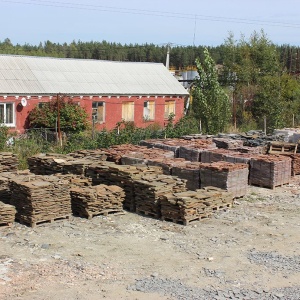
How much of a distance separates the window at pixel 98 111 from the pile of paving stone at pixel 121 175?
53.3 ft

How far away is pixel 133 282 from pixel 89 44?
435 ft

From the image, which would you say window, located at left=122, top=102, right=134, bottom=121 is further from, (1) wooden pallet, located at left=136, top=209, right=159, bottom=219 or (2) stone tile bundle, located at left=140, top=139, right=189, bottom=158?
(1) wooden pallet, located at left=136, top=209, right=159, bottom=219

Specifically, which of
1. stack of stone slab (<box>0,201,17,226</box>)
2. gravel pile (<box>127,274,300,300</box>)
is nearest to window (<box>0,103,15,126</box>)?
stack of stone slab (<box>0,201,17,226</box>)

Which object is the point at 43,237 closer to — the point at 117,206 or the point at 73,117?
the point at 117,206

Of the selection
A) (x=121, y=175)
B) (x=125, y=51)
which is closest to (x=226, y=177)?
(x=121, y=175)

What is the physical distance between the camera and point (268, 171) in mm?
20062

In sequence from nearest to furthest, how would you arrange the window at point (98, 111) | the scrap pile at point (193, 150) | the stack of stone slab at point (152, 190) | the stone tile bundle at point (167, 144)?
the stack of stone slab at point (152, 190) → the scrap pile at point (193, 150) → the stone tile bundle at point (167, 144) → the window at point (98, 111)

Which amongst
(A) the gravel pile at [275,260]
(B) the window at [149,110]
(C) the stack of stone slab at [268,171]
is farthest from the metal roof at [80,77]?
(A) the gravel pile at [275,260]

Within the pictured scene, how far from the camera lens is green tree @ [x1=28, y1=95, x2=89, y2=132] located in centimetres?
2931

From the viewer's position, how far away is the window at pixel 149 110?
121 ft

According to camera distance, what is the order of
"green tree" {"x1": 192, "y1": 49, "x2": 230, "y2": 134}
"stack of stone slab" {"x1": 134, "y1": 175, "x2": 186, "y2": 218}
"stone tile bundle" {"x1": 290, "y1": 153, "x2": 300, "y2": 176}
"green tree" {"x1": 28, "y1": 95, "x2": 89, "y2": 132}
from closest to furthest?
1. "stack of stone slab" {"x1": 134, "y1": 175, "x2": 186, "y2": 218}
2. "stone tile bundle" {"x1": 290, "y1": 153, "x2": 300, "y2": 176}
3. "green tree" {"x1": 28, "y1": 95, "x2": 89, "y2": 132}
4. "green tree" {"x1": 192, "y1": 49, "x2": 230, "y2": 134}

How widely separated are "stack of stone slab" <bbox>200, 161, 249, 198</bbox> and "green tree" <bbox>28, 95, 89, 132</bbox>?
1313 centimetres

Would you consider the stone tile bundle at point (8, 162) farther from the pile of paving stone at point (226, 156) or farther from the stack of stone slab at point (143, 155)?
the pile of paving stone at point (226, 156)

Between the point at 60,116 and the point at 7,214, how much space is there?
52.2ft
